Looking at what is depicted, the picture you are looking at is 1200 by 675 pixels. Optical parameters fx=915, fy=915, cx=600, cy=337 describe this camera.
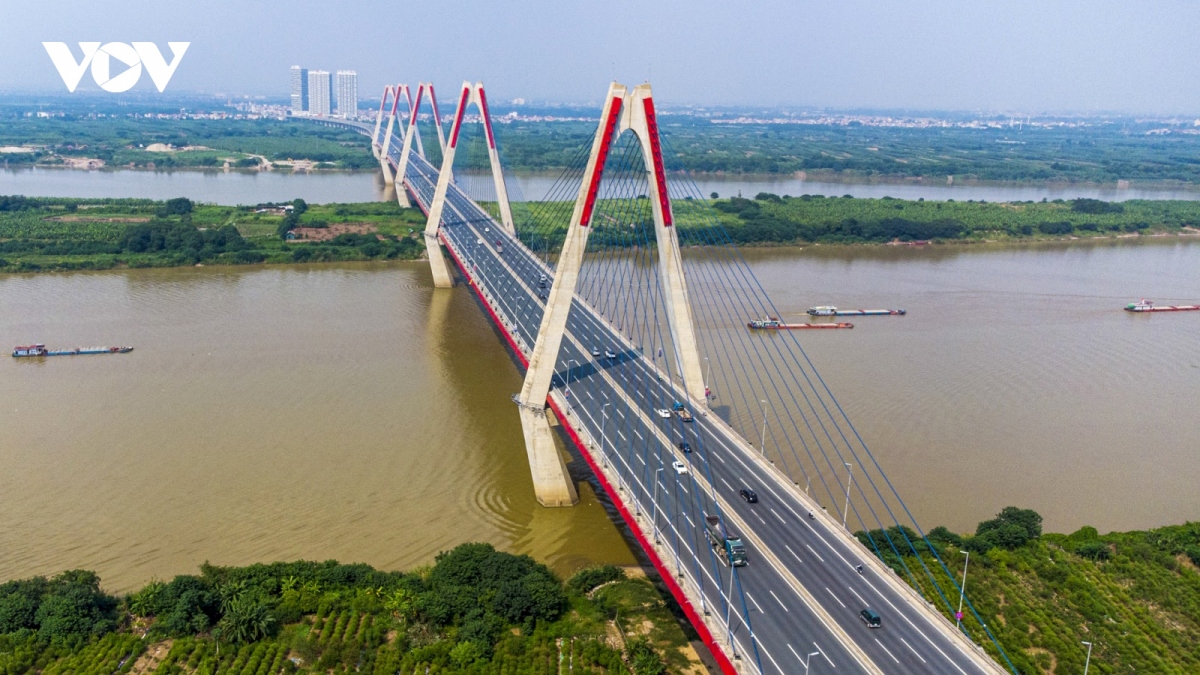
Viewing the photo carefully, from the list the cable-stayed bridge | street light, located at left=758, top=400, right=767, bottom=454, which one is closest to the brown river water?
the cable-stayed bridge

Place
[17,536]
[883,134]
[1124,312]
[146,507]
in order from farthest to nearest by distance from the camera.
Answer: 1. [883,134]
2. [1124,312]
3. [146,507]
4. [17,536]

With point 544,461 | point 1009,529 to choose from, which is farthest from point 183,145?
point 1009,529

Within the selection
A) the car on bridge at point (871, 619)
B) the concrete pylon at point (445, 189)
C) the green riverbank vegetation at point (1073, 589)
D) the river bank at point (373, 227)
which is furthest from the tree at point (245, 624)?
the river bank at point (373, 227)

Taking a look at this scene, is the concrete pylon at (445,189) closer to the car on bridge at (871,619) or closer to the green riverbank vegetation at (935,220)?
the green riverbank vegetation at (935,220)

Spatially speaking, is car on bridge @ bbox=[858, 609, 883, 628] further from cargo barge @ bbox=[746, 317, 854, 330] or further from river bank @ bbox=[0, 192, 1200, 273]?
river bank @ bbox=[0, 192, 1200, 273]

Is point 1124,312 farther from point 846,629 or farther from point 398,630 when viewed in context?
point 398,630

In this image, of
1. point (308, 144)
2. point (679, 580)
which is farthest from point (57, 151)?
point (679, 580)
